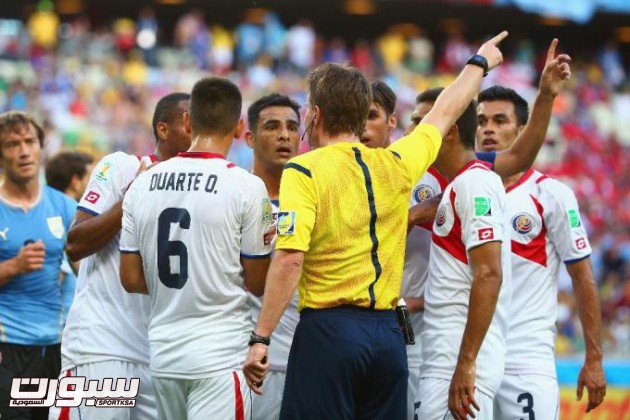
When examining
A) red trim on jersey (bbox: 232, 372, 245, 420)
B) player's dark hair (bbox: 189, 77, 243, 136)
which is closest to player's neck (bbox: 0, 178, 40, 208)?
player's dark hair (bbox: 189, 77, 243, 136)

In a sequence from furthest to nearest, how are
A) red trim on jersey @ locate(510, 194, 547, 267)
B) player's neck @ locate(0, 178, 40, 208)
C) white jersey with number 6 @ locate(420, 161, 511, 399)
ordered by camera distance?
player's neck @ locate(0, 178, 40, 208)
red trim on jersey @ locate(510, 194, 547, 267)
white jersey with number 6 @ locate(420, 161, 511, 399)

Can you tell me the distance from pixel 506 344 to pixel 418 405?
3.22 ft

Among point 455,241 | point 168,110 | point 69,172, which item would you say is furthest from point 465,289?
point 69,172

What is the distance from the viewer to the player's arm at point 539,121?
19.4 ft

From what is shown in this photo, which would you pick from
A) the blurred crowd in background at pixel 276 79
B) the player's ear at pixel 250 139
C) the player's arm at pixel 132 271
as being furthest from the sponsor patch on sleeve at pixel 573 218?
the blurred crowd in background at pixel 276 79

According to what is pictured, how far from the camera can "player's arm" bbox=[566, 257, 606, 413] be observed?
653cm

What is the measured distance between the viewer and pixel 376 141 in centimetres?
644

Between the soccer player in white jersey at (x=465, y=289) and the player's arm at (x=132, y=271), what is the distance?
1584 mm

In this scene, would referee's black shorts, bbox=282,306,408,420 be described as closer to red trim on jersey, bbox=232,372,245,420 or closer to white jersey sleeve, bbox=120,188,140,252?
red trim on jersey, bbox=232,372,245,420

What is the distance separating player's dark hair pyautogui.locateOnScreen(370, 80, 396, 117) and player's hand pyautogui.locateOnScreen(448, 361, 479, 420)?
6.35 ft

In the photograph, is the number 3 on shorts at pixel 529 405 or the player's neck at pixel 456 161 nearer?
the player's neck at pixel 456 161

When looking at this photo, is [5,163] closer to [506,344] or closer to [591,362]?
[506,344]

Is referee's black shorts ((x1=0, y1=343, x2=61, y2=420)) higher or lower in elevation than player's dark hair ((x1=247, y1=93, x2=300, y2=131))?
lower

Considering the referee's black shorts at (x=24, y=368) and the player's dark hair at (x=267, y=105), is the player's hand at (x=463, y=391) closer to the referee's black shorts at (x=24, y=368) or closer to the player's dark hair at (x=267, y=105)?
the player's dark hair at (x=267, y=105)
